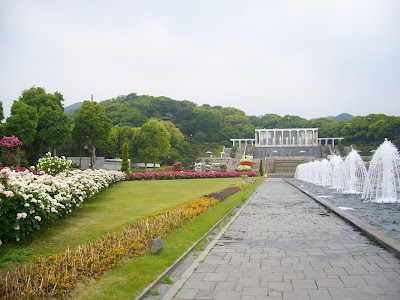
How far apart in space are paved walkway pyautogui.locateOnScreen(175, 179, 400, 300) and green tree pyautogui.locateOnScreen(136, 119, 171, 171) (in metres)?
41.8

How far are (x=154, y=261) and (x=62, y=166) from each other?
12676 mm

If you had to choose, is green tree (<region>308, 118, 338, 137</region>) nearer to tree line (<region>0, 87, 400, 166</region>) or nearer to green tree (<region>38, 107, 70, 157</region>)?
tree line (<region>0, 87, 400, 166</region>)

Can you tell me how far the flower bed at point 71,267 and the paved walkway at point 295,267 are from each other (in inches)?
52.5

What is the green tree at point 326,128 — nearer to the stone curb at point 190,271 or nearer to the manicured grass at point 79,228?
the manicured grass at point 79,228

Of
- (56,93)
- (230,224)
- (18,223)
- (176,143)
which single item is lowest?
(230,224)

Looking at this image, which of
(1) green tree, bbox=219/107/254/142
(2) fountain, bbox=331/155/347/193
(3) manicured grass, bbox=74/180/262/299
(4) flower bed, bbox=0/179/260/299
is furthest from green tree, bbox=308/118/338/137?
(4) flower bed, bbox=0/179/260/299

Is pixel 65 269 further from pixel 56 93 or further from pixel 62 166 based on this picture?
pixel 56 93

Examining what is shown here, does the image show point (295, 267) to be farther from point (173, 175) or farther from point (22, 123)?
point (22, 123)

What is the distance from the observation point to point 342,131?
82750 mm

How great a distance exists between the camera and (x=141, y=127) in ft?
182

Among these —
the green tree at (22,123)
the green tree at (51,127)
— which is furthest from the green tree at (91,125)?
the green tree at (22,123)

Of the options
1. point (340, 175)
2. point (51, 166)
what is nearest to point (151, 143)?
point (340, 175)

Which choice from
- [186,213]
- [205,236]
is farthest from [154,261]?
[186,213]

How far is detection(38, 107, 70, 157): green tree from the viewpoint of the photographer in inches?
1578
